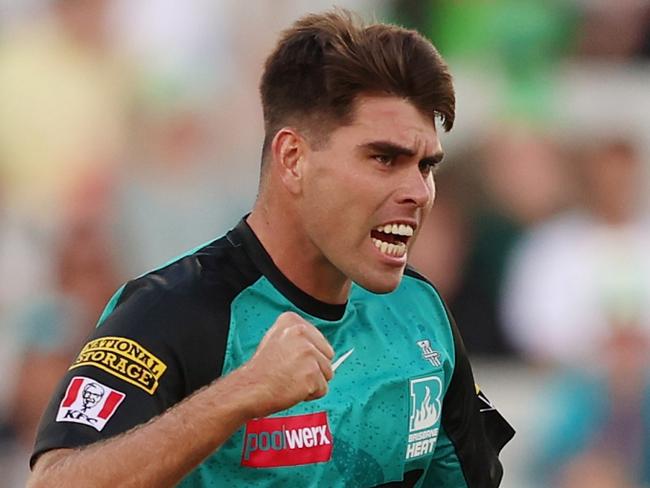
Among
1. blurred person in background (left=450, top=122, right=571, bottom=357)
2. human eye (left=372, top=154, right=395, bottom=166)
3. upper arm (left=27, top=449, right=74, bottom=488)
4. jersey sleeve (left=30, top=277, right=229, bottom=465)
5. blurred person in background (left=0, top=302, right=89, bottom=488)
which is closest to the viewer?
upper arm (left=27, top=449, right=74, bottom=488)

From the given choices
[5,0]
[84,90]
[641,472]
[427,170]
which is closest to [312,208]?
[427,170]

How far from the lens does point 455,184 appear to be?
8.95 meters

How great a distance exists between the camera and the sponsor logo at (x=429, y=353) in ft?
14.8

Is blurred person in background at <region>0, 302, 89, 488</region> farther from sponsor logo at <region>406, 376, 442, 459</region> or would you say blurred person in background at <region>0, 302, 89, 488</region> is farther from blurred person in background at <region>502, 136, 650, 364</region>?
sponsor logo at <region>406, 376, 442, 459</region>

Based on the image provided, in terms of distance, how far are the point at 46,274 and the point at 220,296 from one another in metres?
4.74

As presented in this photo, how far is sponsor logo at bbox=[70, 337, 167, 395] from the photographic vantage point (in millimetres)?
3832

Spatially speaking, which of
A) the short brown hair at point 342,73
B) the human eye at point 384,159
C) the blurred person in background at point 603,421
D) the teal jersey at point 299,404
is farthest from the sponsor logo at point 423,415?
the blurred person in background at point 603,421

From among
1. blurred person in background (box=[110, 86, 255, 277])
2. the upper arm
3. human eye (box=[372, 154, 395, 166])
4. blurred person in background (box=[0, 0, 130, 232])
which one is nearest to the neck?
human eye (box=[372, 154, 395, 166])

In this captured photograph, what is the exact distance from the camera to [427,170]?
14.1 ft

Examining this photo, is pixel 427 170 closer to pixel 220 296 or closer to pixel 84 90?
pixel 220 296

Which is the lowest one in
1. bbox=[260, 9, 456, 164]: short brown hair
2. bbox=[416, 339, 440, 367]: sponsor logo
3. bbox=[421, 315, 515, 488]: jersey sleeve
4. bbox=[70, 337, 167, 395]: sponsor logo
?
bbox=[421, 315, 515, 488]: jersey sleeve

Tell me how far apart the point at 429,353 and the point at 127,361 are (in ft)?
3.47

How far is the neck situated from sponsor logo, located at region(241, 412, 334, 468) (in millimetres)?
394

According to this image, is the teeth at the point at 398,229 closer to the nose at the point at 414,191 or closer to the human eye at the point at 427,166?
the nose at the point at 414,191
